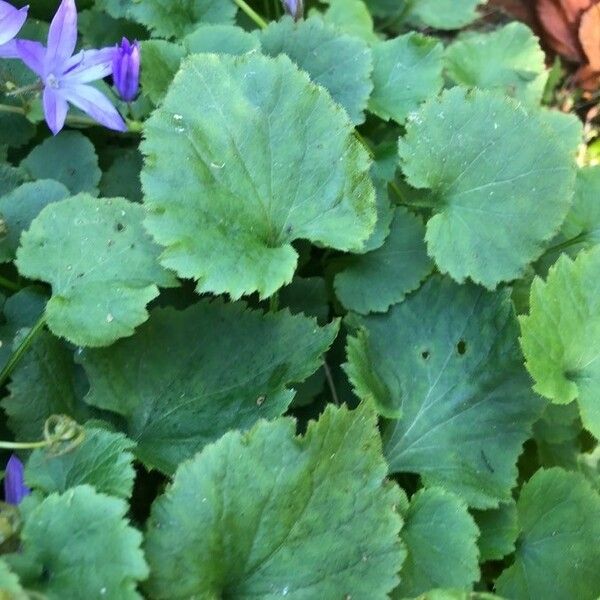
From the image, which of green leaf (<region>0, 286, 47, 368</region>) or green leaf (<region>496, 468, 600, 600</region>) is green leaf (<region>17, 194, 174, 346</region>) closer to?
green leaf (<region>0, 286, 47, 368</region>)

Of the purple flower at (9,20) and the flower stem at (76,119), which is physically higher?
the purple flower at (9,20)

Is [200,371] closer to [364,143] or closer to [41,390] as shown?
[41,390]

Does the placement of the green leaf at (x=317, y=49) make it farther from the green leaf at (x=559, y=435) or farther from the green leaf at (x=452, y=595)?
the green leaf at (x=452, y=595)

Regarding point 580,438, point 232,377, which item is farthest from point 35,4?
point 580,438

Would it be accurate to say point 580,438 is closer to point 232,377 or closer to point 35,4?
point 232,377

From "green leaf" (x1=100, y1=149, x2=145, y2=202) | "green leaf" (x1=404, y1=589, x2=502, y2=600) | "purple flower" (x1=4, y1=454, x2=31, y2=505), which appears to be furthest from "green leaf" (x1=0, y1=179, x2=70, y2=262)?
"green leaf" (x1=404, y1=589, x2=502, y2=600)

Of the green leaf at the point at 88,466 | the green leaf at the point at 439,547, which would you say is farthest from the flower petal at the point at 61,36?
the green leaf at the point at 439,547
